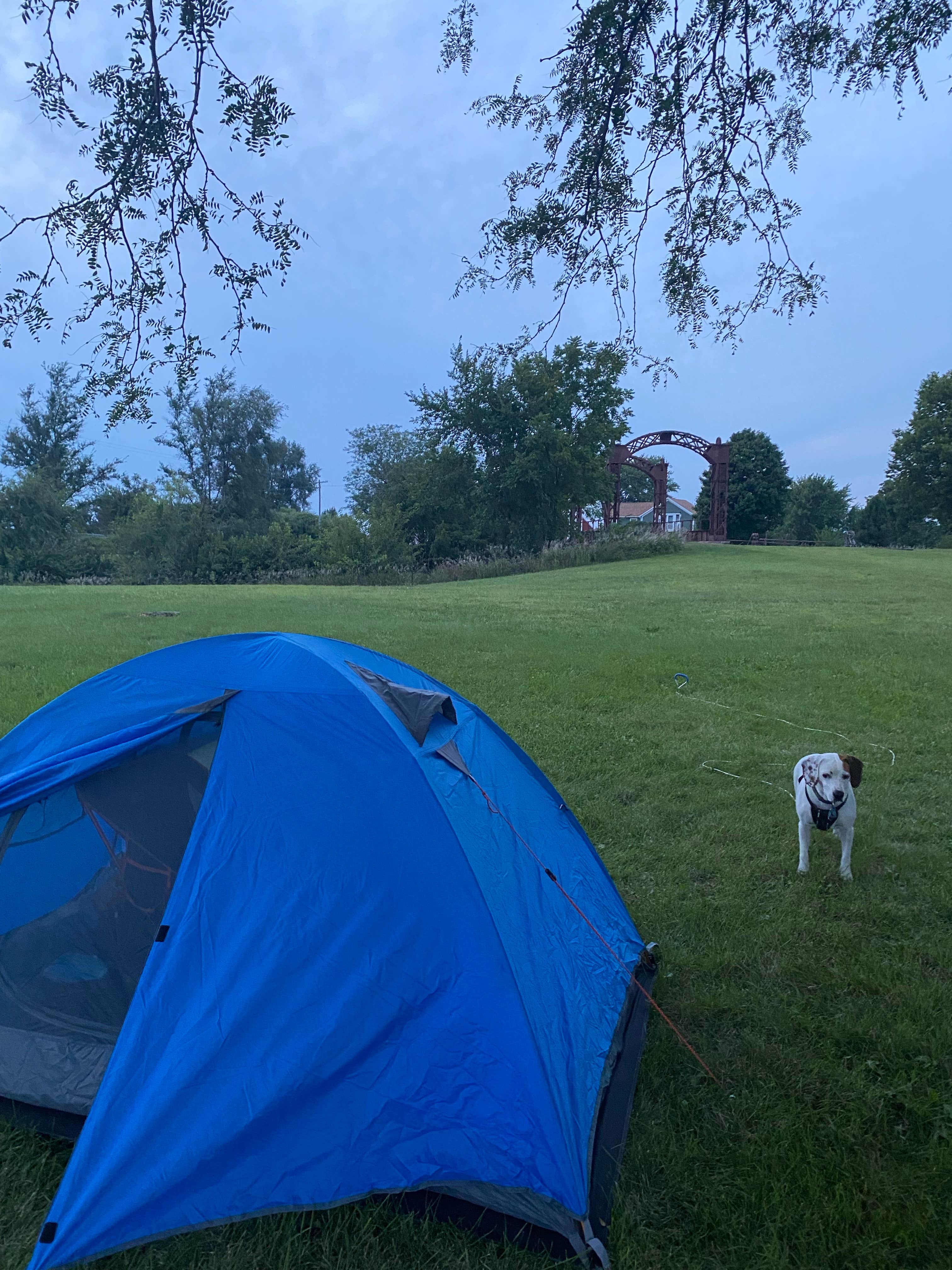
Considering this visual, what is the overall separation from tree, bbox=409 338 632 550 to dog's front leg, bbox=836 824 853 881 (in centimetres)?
2566

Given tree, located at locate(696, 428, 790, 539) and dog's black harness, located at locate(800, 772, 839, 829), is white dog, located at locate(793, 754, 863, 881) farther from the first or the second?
tree, located at locate(696, 428, 790, 539)

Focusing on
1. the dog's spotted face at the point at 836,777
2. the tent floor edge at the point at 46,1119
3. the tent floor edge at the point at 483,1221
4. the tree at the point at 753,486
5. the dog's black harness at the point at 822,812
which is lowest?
the tent floor edge at the point at 483,1221

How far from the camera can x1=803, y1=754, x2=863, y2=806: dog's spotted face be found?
4.05 m

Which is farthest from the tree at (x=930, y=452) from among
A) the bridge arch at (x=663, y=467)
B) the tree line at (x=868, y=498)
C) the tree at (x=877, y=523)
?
the bridge arch at (x=663, y=467)

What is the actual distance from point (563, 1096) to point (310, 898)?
96cm

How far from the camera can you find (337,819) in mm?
2561

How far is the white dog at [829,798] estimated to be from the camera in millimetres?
4062

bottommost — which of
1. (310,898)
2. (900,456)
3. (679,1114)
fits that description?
(679,1114)

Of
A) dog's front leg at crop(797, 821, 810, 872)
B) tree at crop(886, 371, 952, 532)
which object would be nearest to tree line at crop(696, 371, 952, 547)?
tree at crop(886, 371, 952, 532)

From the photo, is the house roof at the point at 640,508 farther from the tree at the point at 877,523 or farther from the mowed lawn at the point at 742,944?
the mowed lawn at the point at 742,944

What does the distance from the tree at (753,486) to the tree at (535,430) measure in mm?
19755

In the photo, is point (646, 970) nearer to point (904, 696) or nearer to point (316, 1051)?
point (316, 1051)

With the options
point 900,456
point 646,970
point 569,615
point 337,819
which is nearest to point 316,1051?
point 337,819

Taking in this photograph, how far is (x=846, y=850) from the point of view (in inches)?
166
